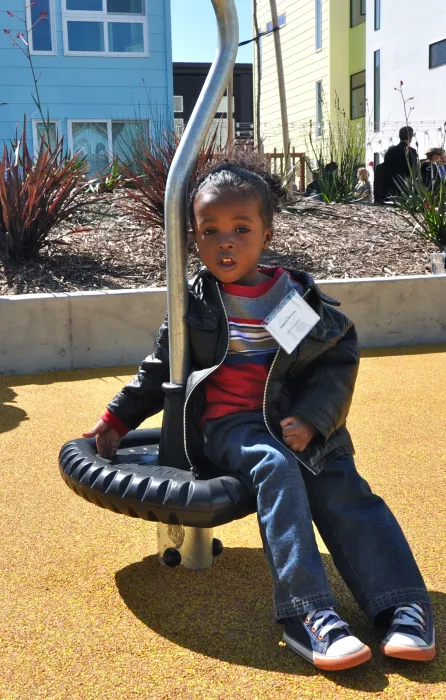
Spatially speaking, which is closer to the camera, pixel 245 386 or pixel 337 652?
pixel 337 652

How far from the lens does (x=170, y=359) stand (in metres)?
2.63

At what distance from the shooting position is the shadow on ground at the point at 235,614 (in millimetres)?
2160

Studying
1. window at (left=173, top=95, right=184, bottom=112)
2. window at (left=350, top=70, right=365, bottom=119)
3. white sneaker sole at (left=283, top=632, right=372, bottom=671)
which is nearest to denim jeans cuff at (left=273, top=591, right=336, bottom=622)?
white sneaker sole at (left=283, top=632, right=372, bottom=671)

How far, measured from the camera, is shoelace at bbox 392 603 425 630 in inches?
86.7

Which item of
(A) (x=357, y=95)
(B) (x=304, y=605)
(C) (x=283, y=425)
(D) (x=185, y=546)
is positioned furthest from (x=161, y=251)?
(A) (x=357, y=95)

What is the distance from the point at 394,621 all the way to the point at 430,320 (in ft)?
14.9

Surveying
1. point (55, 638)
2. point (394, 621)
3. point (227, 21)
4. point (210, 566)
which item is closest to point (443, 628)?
point (394, 621)

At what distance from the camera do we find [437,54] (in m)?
16.8

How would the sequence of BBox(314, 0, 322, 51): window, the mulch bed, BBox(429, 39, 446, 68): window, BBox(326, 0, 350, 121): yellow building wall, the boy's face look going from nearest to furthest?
the boy's face
the mulch bed
BBox(429, 39, 446, 68): window
BBox(326, 0, 350, 121): yellow building wall
BBox(314, 0, 322, 51): window

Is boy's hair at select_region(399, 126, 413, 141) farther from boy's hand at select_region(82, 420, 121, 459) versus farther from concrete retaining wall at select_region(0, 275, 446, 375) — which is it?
boy's hand at select_region(82, 420, 121, 459)

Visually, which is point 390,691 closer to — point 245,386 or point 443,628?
point 443,628

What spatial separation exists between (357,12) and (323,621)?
20.9 metres

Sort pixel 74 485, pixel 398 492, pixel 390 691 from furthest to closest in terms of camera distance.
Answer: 1. pixel 398 492
2. pixel 74 485
3. pixel 390 691

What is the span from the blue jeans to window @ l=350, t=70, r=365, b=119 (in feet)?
63.6
